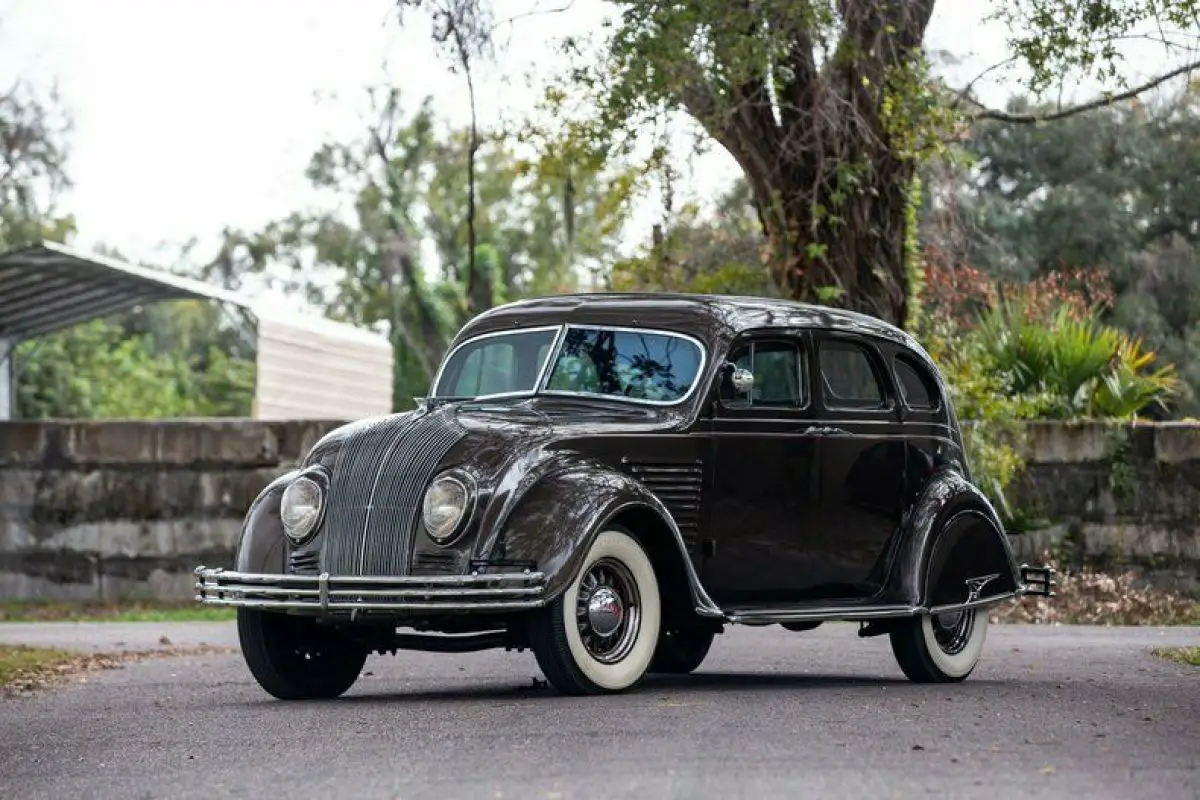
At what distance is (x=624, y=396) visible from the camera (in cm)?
1098

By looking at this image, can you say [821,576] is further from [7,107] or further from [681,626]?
[7,107]

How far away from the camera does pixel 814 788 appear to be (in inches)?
264

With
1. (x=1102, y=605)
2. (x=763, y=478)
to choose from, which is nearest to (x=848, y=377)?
(x=763, y=478)

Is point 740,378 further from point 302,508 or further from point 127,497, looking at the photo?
point 127,497

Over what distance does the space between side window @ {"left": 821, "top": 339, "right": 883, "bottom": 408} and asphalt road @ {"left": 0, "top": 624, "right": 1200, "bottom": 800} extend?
1500mm

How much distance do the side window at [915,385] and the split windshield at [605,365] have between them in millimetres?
1665

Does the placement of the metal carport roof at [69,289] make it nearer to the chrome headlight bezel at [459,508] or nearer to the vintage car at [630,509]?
the vintage car at [630,509]

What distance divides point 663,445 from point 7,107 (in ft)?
173

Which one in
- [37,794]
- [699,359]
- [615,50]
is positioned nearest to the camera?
[37,794]

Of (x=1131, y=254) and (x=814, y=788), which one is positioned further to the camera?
(x=1131, y=254)

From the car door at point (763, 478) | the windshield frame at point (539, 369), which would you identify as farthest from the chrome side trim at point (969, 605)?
the windshield frame at point (539, 369)

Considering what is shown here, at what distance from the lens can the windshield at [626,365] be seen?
11.0 metres

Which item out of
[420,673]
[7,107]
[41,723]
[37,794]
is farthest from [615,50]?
[7,107]

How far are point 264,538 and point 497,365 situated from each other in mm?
1710
